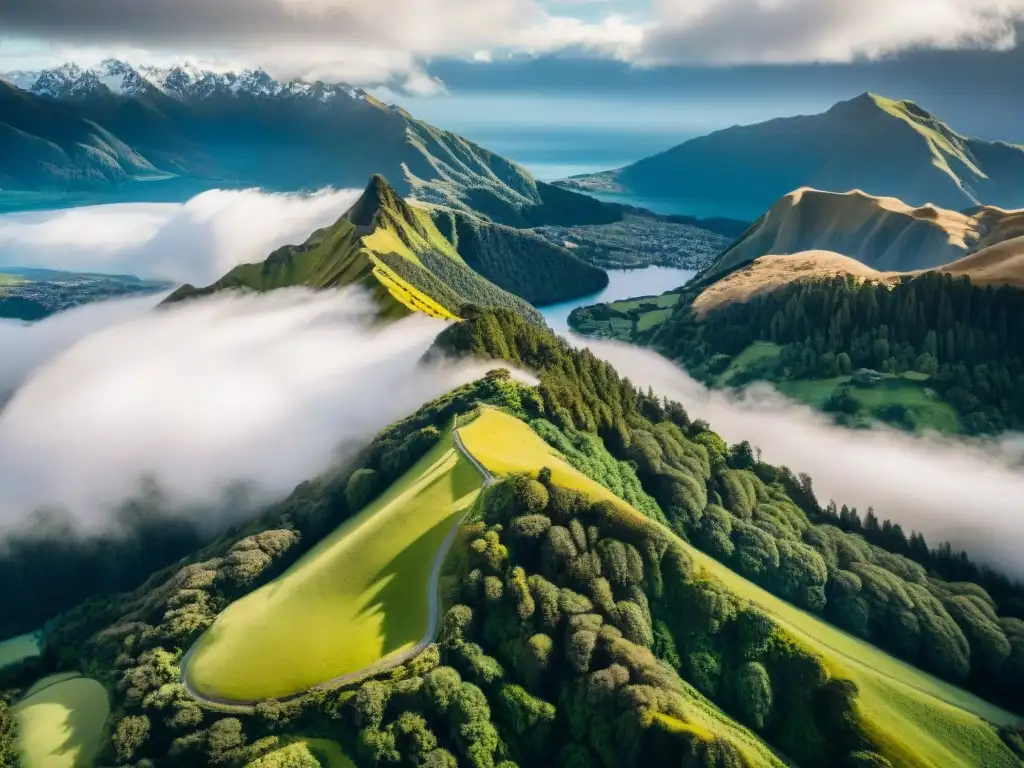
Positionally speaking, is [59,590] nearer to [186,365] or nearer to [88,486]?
[88,486]

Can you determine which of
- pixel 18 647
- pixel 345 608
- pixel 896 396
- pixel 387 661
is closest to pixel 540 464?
pixel 345 608

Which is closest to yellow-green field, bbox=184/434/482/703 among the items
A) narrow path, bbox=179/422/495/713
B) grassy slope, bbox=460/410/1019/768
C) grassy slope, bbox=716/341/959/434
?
narrow path, bbox=179/422/495/713

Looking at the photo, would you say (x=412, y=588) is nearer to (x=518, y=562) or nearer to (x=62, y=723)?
(x=518, y=562)

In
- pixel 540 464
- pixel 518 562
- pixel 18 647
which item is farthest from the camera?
pixel 18 647

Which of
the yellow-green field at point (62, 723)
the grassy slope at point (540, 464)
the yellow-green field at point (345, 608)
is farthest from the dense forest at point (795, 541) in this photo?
the yellow-green field at point (62, 723)

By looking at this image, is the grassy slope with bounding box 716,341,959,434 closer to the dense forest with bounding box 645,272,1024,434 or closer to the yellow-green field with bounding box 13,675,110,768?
the dense forest with bounding box 645,272,1024,434

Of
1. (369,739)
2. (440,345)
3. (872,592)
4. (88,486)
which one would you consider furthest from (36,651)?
(872,592)
